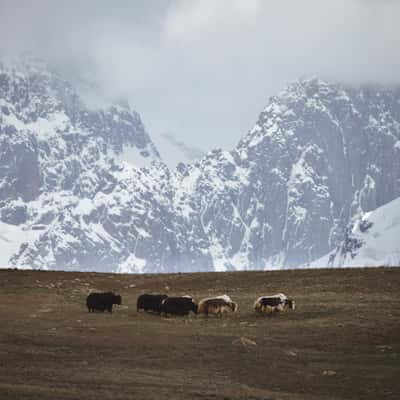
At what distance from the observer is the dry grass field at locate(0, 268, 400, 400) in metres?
23.0

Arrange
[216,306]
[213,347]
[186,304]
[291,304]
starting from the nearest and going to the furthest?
[213,347]
[291,304]
[216,306]
[186,304]

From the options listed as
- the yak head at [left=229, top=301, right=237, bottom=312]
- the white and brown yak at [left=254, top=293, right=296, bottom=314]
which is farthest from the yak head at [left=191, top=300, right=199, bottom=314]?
the white and brown yak at [left=254, top=293, right=296, bottom=314]

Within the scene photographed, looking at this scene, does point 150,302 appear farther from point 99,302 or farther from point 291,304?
point 291,304

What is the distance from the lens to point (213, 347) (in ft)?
95.8

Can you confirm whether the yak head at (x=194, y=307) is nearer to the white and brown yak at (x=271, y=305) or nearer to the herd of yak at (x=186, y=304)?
the herd of yak at (x=186, y=304)

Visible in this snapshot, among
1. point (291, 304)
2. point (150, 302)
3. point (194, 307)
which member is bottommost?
point (194, 307)

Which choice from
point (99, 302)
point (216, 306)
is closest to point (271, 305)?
point (216, 306)

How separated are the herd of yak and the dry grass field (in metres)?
0.55

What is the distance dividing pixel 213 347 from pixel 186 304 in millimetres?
8574

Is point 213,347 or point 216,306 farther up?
point 216,306

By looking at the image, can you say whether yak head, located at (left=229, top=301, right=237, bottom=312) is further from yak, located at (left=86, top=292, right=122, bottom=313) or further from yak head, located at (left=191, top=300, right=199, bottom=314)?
yak, located at (left=86, top=292, right=122, bottom=313)

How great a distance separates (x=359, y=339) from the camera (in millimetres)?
30453

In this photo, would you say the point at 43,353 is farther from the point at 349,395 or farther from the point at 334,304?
the point at 334,304

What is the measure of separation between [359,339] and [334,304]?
22.3 ft
